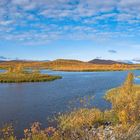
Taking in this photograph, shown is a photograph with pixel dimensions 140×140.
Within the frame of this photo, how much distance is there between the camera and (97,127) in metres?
23.9

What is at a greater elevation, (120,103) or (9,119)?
(120,103)

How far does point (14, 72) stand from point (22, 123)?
66.1 m

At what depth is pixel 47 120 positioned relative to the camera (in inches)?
1105

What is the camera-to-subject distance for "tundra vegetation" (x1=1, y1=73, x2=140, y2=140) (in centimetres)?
1662

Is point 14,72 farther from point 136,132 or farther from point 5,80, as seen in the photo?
point 136,132

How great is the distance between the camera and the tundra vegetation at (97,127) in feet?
54.5

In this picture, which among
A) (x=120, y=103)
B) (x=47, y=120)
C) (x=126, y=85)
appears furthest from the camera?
(x=126, y=85)

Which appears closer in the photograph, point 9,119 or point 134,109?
point 134,109

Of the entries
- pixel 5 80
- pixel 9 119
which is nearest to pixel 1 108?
pixel 9 119

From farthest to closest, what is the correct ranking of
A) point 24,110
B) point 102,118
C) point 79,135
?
point 24,110
point 102,118
point 79,135

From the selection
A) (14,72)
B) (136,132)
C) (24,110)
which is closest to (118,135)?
(136,132)

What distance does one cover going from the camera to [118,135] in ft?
55.1

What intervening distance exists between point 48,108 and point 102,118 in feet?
33.8

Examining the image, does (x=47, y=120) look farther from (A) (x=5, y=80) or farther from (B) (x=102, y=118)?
(A) (x=5, y=80)
